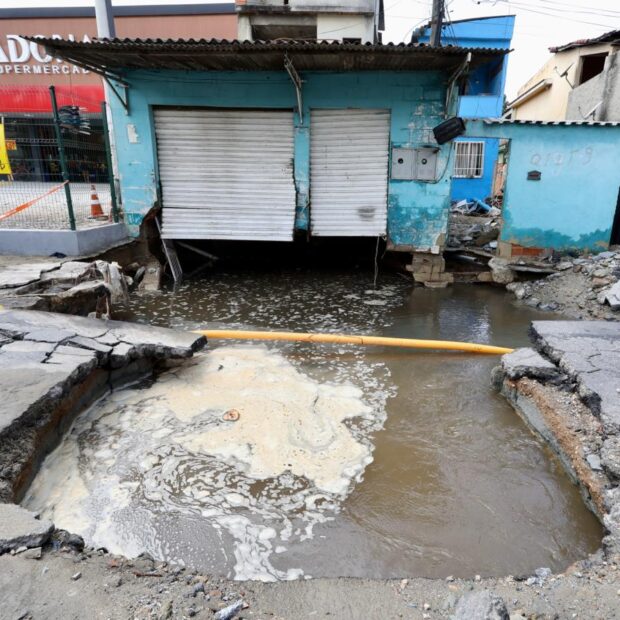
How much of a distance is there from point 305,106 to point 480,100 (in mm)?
14601

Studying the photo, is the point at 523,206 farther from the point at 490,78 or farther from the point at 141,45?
the point at 490,78

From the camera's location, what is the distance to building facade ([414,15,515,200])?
61.4 ft

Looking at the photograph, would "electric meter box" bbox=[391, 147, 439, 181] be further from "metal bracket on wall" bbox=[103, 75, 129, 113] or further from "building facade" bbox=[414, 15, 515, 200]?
"building facade" bbox=[414, 15, 515, 200]

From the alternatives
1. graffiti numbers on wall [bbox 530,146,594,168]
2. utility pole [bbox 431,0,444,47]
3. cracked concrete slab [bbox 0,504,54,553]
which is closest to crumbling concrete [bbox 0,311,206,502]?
cracked concrete slab [bbox 0,504,54,553]

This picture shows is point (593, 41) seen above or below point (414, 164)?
above

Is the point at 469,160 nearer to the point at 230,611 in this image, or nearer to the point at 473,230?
the point at 473,230

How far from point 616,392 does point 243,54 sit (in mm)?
7212

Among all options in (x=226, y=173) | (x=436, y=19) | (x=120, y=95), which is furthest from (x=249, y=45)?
(x=436, y=19)

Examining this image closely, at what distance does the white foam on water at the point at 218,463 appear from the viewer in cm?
296

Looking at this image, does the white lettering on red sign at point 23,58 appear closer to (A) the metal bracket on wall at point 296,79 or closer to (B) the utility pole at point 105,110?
(B) the utility pole at point 105,110

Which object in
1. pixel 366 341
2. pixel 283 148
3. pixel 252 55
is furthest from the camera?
pixel 283 148

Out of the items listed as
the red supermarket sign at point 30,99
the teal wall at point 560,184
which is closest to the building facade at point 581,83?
the teal wall at point 560,184

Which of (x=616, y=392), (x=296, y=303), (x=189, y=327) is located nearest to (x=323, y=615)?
(x=616, y=392)

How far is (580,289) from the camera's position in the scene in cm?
838
